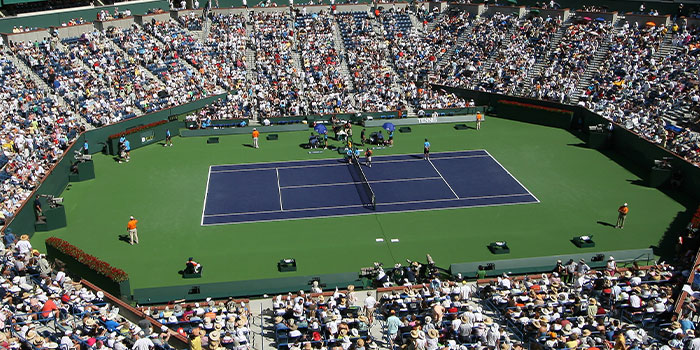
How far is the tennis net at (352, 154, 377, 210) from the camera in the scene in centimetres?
3654

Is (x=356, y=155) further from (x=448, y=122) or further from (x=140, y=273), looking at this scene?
(x=140, y=273)

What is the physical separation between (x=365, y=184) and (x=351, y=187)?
83 cm

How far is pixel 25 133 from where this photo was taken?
139 feet

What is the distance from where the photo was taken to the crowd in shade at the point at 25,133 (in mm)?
35562

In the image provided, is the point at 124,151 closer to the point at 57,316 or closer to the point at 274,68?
the point at 274,68

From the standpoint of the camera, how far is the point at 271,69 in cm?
5800

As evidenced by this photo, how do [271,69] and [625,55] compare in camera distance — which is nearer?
[625,55]

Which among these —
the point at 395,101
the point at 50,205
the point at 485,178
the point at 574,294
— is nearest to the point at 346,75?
the point at 395,101

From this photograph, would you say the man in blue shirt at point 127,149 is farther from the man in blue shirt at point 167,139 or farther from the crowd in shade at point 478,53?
the crowd in shade at point 478,53

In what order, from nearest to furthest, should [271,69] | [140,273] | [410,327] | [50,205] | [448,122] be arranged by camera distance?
[410,327], [140,273], [50,205], [448,122], [271,69]

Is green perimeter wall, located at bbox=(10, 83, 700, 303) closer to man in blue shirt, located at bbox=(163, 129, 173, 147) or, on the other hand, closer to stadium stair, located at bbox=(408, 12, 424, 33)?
man in blue shirt, located at bbox=(163, 129, 173, 147)

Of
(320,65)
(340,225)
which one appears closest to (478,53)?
(320,65)

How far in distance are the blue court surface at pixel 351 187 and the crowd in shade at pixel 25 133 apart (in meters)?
9.11

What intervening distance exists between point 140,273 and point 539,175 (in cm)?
2395
